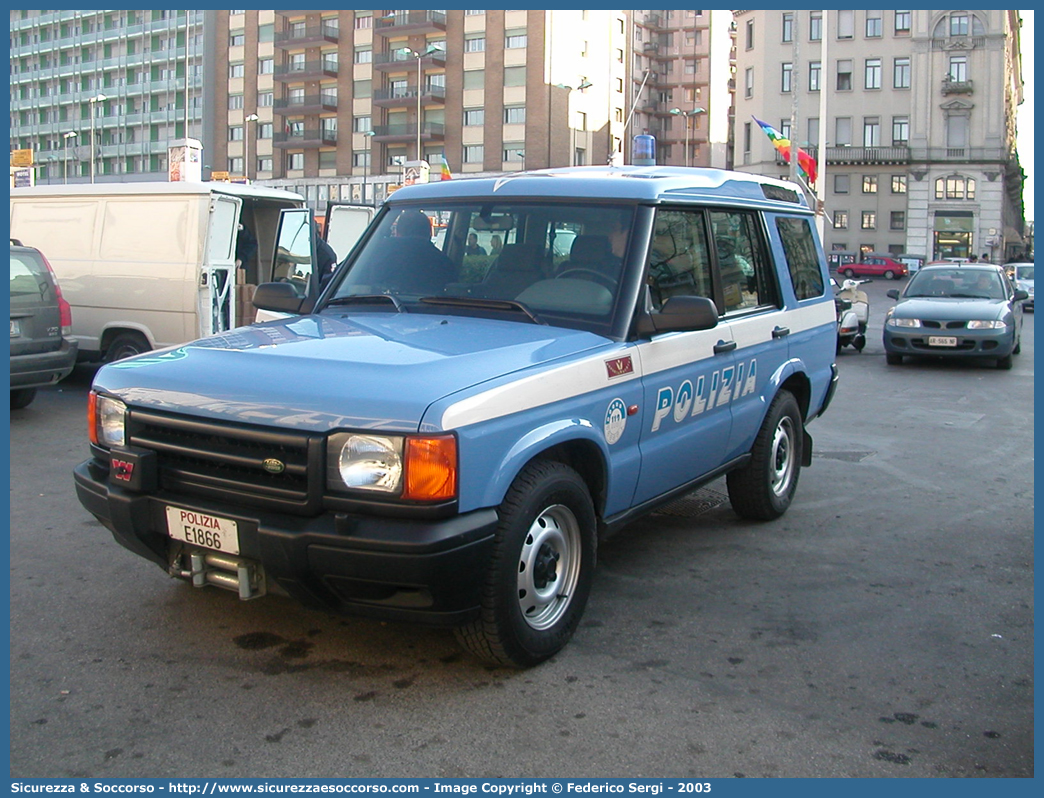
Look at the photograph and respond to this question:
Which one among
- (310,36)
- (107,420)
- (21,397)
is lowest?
(21,397)

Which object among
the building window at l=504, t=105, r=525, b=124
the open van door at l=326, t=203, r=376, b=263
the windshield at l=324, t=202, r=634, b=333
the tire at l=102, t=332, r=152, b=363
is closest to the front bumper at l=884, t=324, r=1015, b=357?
the open van door at l=326, t=203, r=376, b=263

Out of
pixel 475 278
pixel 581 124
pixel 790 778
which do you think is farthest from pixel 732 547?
pixel 581 124

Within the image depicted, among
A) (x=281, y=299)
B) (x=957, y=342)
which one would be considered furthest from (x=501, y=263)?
(x=957, y=342)

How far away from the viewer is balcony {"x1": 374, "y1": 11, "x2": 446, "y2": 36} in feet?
250

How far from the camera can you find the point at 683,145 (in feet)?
348

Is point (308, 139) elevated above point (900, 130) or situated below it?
above

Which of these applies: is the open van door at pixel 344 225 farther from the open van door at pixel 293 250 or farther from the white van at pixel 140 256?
the white van at pixel 140 256

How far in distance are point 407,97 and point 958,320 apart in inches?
2587

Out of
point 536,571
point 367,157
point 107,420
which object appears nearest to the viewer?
point 536,571

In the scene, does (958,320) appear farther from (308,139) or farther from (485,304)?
(308,139)

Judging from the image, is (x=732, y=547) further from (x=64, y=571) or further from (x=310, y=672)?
(x=64, y=571)

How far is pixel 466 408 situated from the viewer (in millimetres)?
3613

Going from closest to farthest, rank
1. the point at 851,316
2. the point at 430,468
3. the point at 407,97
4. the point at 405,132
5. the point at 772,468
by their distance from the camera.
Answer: the point at 430,468 < the point at 772,468 < the point at 851,316 < the point at 407,97 < the point at 405,132

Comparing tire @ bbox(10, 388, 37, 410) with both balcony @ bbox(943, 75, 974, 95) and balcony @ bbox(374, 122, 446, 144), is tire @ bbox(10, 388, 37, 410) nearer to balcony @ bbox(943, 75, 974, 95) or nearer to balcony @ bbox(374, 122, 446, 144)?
balcony @ bbox(374, 122, 446, 144)
